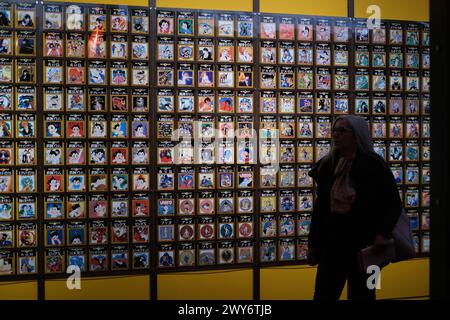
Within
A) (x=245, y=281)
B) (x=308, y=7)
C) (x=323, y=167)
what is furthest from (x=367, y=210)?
(x=308, y=7)

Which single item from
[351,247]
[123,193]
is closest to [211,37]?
[123,193]

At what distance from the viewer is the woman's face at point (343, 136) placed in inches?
107

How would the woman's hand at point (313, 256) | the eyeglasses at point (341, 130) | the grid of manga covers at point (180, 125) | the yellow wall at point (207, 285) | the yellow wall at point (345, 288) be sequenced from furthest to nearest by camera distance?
1. the yellow wall at point (345, 288)
2. the yellow wall at point (207, 285)
3. the grid of manga covers at point (180, 125)
4. the woman's hand at point (313, 256)
5. the eyeglasses at point (341, 130)

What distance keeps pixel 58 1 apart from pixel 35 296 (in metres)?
2.31

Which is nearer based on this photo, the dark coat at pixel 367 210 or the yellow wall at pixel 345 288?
the dark coat at pixel 367 210

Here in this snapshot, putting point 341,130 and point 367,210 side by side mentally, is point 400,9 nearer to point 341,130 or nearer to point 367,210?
point 341,130

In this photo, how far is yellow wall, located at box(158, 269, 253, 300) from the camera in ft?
13.9

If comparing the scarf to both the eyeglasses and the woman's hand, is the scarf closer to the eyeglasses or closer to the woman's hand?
the eyeglasses

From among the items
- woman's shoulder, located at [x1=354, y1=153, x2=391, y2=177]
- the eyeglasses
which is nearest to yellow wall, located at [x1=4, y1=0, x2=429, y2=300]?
the eyeglasses

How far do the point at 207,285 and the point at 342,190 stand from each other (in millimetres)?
1993

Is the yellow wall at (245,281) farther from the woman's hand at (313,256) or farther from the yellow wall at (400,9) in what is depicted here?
the woman's hand at (313,256)

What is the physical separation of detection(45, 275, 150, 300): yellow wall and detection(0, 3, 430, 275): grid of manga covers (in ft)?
0.32

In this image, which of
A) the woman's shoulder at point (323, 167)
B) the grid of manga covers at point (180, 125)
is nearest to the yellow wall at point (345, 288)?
the grid of manga covers at point (180, 125)

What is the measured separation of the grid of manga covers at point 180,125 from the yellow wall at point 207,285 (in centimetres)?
9
